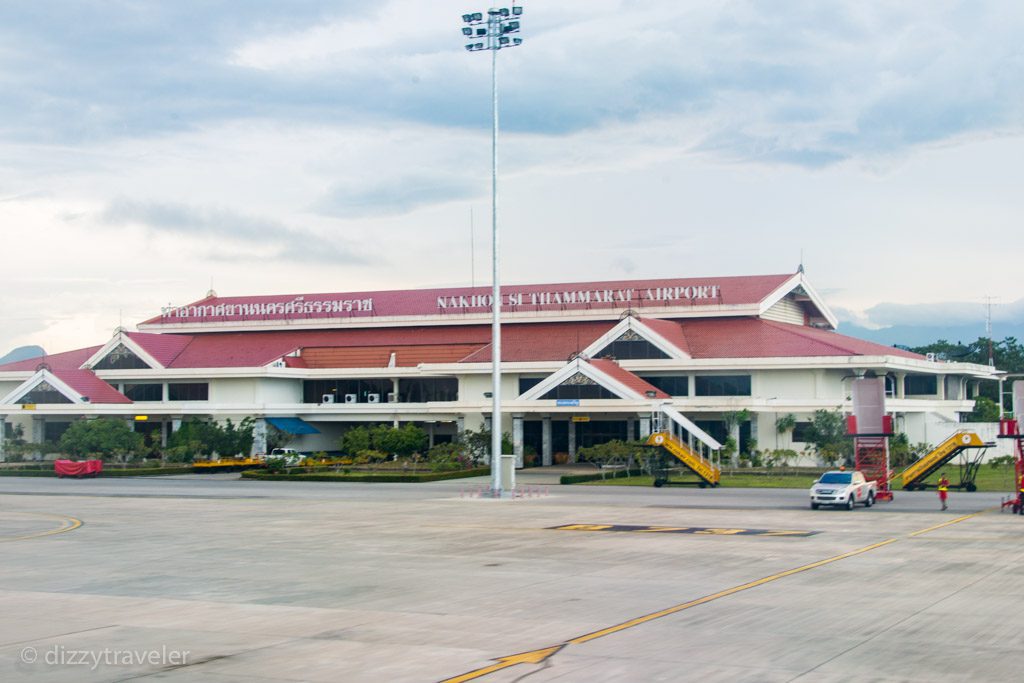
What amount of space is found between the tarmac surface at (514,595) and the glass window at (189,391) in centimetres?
4721

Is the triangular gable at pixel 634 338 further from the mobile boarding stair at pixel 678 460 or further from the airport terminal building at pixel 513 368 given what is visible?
the mobile boarding stair at pixel 678 460

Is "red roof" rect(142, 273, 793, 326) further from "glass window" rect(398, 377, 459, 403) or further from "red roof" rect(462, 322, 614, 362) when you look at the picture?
"glass window" rect(398, 377, 459, 403)

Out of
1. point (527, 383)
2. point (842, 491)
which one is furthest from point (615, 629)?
point (527, 383)

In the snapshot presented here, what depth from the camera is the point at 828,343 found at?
80875 millimetres

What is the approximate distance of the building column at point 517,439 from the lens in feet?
267

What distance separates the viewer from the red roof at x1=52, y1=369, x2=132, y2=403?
90438 millimetres

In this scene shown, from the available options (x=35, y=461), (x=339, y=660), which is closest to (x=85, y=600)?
(x=339, y=660)

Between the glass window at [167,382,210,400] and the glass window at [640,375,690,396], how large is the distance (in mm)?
37160

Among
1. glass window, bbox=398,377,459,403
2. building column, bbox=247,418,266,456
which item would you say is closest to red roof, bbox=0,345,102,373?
building column, bbox=247,418,266,456

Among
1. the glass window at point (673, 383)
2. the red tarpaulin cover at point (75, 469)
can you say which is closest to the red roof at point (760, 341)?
the glass window at point (673, 383)

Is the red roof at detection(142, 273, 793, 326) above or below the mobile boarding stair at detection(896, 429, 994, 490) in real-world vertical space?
above

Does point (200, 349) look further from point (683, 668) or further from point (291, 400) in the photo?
point (683, 668)

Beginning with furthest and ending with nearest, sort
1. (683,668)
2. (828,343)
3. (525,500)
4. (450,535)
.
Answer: (828,343) < (525,500) < (450,535) < (683,668)

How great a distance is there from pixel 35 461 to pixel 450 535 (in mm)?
64808
